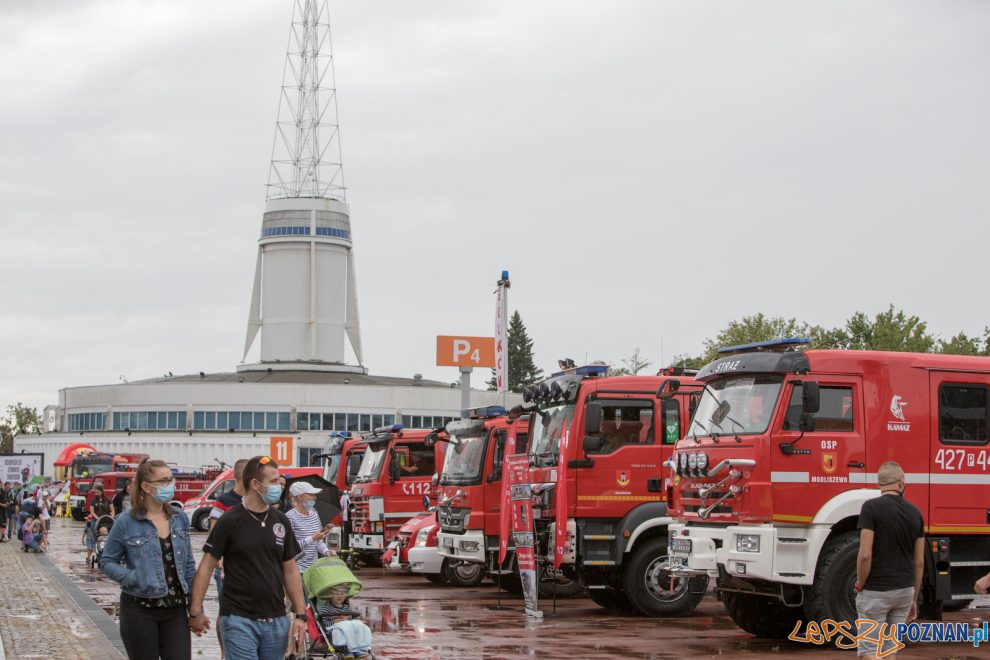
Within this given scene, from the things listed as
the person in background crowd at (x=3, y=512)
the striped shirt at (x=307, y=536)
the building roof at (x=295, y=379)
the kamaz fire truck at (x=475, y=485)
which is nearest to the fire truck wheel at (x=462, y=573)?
the kamaz fire truck at (x=475, y=485)

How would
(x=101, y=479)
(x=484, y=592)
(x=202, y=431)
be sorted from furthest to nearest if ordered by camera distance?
→ (x=202, y=431) < (x=101, y=479) < (x=484, y=592)

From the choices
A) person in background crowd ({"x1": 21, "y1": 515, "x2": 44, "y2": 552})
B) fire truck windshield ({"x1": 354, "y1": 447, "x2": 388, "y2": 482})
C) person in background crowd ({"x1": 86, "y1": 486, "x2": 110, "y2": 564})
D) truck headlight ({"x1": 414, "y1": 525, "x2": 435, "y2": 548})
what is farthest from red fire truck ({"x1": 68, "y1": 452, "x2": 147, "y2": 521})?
truck headlight ({"x1": 414, "y1": 525, "x2": 435, "y2": 548})

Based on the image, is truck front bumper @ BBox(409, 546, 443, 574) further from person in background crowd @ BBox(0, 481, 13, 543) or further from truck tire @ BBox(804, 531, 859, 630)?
person in background crowd @ BBox(0, 481, 13, 543)

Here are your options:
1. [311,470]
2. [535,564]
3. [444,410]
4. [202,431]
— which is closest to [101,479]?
[311,470]

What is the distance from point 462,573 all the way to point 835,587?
36.8 feet

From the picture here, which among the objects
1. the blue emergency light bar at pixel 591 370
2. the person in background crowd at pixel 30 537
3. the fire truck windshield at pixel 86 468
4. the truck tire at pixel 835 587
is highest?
the blue emergency light bar at pixel 591 370

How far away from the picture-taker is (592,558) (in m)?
17.5

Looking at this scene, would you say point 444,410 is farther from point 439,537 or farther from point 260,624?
point 260,624

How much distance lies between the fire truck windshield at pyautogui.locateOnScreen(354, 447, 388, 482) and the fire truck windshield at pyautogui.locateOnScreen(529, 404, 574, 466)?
31.8 feet

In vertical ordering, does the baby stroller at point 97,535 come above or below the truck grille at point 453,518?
below

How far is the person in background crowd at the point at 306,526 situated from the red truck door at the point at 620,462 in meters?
5.89

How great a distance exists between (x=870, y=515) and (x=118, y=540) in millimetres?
5553

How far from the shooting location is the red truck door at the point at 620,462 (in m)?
17.6

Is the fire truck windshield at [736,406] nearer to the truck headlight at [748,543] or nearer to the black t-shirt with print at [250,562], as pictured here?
the truck headlight at [748,543]
